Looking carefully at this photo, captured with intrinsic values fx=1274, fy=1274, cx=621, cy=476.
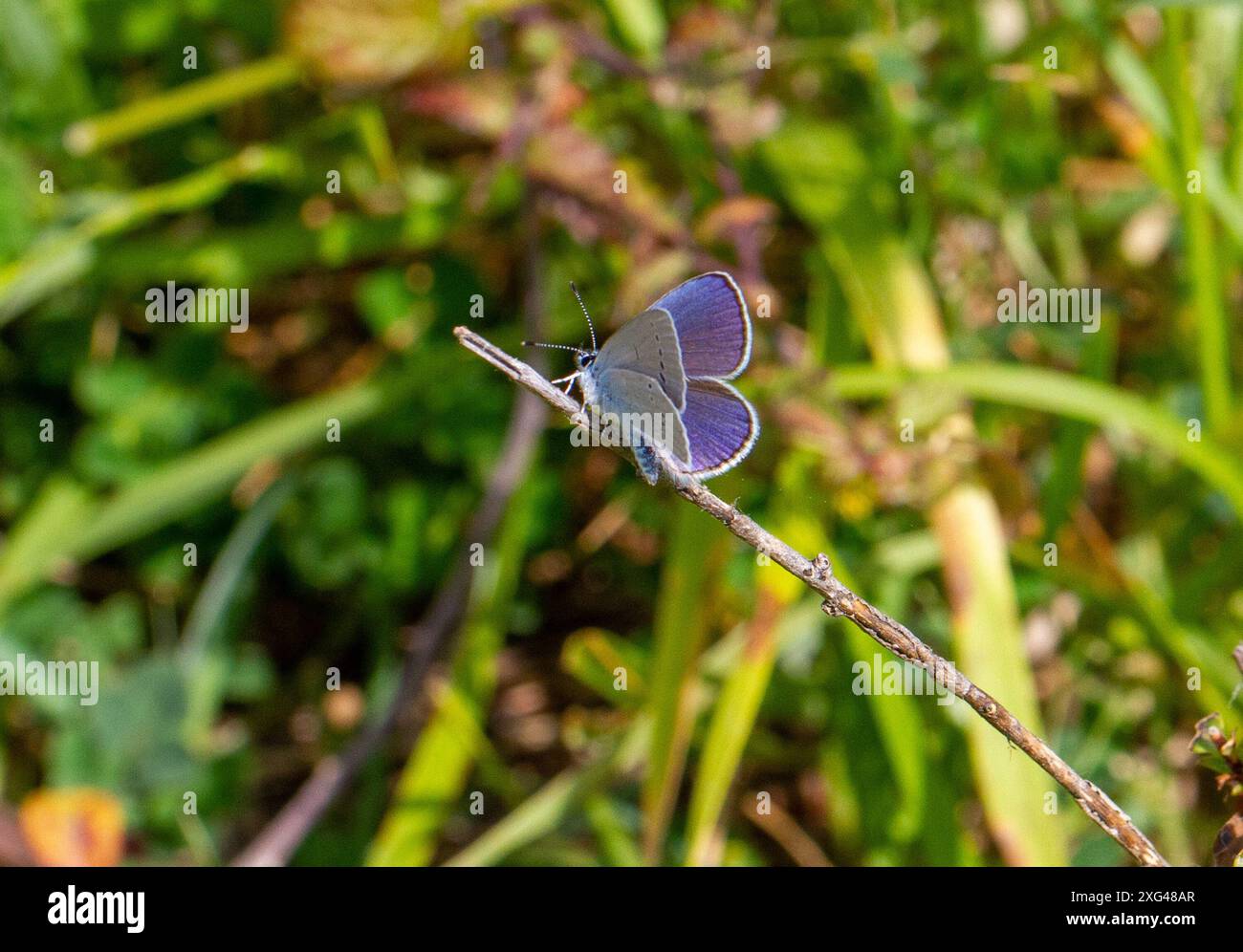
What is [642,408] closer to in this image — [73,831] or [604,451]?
[73,831]

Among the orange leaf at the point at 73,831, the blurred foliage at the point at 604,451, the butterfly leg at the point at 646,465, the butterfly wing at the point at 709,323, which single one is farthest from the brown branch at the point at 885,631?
the orange leaf at the point at 73,831

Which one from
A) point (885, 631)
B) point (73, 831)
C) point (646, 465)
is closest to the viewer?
point (885, 631)

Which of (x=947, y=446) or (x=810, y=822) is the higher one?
(x=947, y=446)

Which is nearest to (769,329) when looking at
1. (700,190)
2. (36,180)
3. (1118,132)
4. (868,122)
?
(700,190)

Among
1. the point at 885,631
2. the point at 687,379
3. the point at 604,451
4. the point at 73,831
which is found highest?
the point at 687,379

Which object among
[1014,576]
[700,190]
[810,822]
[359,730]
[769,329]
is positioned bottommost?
[810,822]

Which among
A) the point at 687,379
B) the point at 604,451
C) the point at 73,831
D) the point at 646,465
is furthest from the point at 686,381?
the point at 604,451
